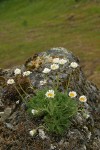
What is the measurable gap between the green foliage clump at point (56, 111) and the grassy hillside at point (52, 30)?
66.2 feet

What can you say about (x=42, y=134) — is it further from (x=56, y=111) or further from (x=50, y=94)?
(x=50, y=94)

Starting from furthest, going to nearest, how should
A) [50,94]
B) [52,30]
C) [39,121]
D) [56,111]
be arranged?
1. [52,30]
2. [39,121]
3. [56,111]
4. [50,94]

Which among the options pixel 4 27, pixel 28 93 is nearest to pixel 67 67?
pixel 28 93

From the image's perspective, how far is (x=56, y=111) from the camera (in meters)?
10.6

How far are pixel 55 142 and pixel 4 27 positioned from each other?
52.6 m

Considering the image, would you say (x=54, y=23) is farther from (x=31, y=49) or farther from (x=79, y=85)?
(x=79, y=85)

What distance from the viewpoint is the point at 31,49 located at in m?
46.3

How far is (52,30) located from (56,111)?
143ft

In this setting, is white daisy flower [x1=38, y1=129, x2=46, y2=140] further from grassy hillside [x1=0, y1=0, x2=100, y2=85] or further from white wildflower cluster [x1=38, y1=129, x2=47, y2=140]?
grassy hillside [x1=0, y1=0, x2=100, y2=85]

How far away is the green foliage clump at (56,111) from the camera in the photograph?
10.6 metres

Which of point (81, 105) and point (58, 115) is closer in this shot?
point (58, 115)

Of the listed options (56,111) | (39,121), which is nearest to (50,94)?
(56,111)

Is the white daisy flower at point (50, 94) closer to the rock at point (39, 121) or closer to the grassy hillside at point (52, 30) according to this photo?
the rock at point (39, 121)

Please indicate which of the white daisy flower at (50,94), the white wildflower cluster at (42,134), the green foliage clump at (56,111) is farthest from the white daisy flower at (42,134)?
the white daisy flower at (50,94)
